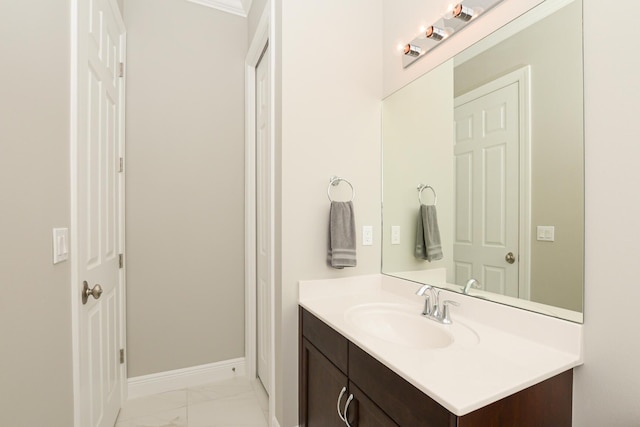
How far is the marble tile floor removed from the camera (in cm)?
183

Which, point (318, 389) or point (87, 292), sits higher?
point (87, 292)

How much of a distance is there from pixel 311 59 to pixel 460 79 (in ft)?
2.44

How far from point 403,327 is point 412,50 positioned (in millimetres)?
1293

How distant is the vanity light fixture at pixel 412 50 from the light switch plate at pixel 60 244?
1.63 m

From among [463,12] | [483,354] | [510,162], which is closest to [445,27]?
[463,12]

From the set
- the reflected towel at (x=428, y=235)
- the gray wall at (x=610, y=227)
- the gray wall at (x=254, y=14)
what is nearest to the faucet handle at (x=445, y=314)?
the reflected towel at (x=428, y=235)

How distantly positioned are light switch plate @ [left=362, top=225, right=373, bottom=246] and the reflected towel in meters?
0.26

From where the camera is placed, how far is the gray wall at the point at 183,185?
2.07 meters

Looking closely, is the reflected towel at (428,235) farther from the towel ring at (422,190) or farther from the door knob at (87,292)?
the door knob at (87,292)

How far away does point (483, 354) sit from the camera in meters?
0.93

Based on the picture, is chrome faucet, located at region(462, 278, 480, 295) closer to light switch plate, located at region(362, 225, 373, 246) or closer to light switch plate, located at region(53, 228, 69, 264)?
light switch plate, located at region(362, 225, 373, 246)

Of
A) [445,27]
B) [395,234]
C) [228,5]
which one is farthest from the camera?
[228,5]

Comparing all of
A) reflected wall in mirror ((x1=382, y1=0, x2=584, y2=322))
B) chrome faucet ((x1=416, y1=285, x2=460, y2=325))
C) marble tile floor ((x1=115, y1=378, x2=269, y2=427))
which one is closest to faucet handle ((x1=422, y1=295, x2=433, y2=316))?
chrome faucet ((x1=416, y1=285, x2=460, y2=325))

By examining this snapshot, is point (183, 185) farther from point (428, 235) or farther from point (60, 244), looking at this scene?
point (428, 235)
